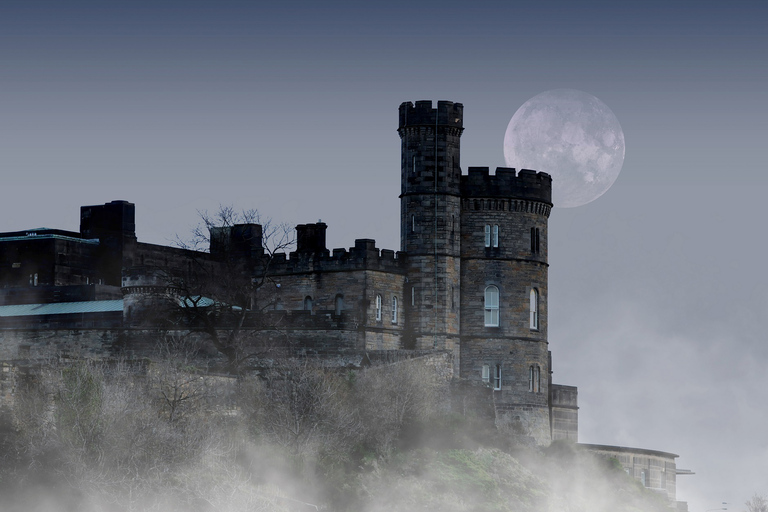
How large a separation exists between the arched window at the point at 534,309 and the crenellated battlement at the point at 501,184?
3.90 meters

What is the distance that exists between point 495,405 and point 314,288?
9.04 meters

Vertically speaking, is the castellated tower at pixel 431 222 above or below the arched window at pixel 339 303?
above

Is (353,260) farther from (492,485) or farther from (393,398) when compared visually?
(492,485)

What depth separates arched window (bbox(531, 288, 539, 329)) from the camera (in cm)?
7050

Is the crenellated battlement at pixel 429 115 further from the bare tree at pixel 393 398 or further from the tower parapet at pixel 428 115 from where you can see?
the bare tree at pixel 393 398

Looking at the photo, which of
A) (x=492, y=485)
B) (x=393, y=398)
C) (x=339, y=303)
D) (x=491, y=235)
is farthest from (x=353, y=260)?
(x=492, y=485)

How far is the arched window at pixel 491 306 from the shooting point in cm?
6988

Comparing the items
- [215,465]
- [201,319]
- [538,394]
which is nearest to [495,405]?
[538,394]

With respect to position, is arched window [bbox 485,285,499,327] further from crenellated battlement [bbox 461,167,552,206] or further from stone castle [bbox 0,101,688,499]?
crenellated battlement [bbox 461,167,552,206]

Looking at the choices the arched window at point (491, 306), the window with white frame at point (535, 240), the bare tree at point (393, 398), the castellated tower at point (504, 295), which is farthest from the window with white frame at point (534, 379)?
the bare tree at point (393, 398)

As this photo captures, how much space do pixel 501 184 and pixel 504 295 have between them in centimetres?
459

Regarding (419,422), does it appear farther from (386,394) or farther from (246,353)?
(246,353)

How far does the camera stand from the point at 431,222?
6944 cm

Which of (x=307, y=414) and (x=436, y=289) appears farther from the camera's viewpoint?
(x=436, y=289)
